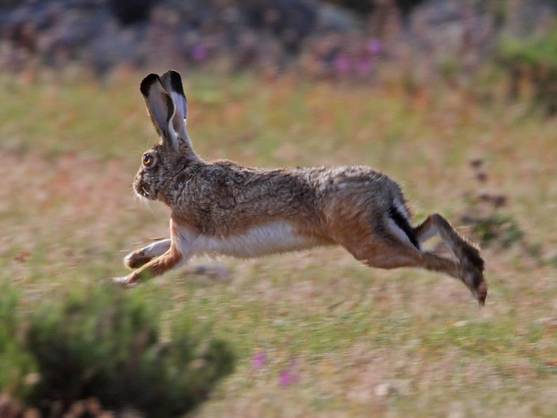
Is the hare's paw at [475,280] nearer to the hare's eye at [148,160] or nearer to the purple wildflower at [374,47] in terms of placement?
the hare's eye at [148,160]

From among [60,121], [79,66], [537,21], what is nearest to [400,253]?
[60,121]

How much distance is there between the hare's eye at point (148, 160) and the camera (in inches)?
→ 317

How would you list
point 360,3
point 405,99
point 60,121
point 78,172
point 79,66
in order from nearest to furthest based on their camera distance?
point 78,172 < point 60,121 < point 405,99 < point 79,66 < point 360,3

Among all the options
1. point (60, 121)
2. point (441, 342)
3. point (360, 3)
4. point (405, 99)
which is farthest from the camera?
point (360, 3)

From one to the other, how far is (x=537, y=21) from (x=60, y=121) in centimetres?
662

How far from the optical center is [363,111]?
1385 cm

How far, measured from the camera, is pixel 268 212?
743cm

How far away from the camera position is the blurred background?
5.34 metres

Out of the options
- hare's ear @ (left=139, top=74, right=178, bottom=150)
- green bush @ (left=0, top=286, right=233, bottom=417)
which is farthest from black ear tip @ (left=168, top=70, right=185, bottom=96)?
green bush @ (left=0, top=286, right=233, bottom=417)

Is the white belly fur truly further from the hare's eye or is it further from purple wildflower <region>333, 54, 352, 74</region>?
purple wildflower <region>333, 54, 352, 74</region>

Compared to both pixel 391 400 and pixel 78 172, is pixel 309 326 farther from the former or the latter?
pixel 78 172

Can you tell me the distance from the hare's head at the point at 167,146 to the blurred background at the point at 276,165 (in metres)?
0.62

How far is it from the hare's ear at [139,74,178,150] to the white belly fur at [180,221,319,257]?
66cm

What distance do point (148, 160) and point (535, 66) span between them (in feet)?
24.8
